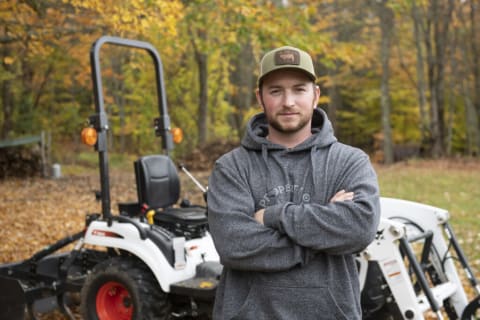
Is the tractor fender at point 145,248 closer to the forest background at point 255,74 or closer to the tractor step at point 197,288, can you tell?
the tractor step at point 197,288

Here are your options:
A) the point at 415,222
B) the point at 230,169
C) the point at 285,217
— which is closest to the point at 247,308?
the point at 285,217

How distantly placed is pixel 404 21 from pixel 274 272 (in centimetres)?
2501

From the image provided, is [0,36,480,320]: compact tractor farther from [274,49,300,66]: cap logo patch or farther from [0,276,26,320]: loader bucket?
[274,49,300,66]: cap logo patch

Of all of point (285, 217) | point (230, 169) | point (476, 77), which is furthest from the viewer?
point (476, 77)

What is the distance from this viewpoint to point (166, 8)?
27.0 feet

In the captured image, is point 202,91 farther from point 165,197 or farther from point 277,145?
point 277,145

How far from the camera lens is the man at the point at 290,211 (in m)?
2.28

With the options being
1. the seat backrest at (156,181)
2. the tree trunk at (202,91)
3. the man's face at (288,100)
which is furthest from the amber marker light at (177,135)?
the tree trunk at (202,91)

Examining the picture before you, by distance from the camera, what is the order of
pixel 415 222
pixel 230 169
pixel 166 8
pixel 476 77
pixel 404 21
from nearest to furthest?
pixel 230 169 → pixel 415 222 → pixel 166 8 → pixel 476 77 → pixel 404 21

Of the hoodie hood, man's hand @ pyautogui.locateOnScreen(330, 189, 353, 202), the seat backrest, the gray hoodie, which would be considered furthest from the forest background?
man's hand @ pyautogui.locateOnScreen(330, 189, 353, 202)

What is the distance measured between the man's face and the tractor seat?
7.66 ft

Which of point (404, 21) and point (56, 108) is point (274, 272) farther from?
point (56, 108)

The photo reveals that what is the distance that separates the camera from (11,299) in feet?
15.0

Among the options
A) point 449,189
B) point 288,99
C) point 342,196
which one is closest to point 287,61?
point 288,99
